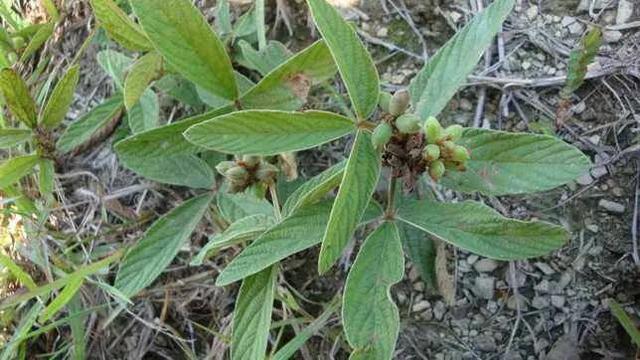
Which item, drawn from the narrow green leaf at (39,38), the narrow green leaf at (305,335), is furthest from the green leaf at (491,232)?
the narrow green leaf at (39,38)

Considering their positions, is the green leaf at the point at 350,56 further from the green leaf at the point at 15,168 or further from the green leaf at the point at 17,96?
the green leaf at the point at 15,168

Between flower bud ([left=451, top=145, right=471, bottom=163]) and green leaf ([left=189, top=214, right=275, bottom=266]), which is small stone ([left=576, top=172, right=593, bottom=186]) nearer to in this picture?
flower bud ([left=451, top=145, right=471, bottom=163])

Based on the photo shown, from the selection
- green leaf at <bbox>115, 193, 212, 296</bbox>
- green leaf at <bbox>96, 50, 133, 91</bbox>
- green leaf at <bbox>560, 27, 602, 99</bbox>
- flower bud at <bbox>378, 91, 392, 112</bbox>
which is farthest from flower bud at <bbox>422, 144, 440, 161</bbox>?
green leaf at <bbox>96, 50, 133, 91</bbox>

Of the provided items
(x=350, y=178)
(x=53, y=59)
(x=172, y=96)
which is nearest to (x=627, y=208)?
(x=350, y=178)

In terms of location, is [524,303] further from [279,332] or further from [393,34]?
[393,34]

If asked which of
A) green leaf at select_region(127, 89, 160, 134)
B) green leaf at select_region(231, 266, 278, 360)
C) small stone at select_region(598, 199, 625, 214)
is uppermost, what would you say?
green leaf at select_region(127, 89, 160, 134)
